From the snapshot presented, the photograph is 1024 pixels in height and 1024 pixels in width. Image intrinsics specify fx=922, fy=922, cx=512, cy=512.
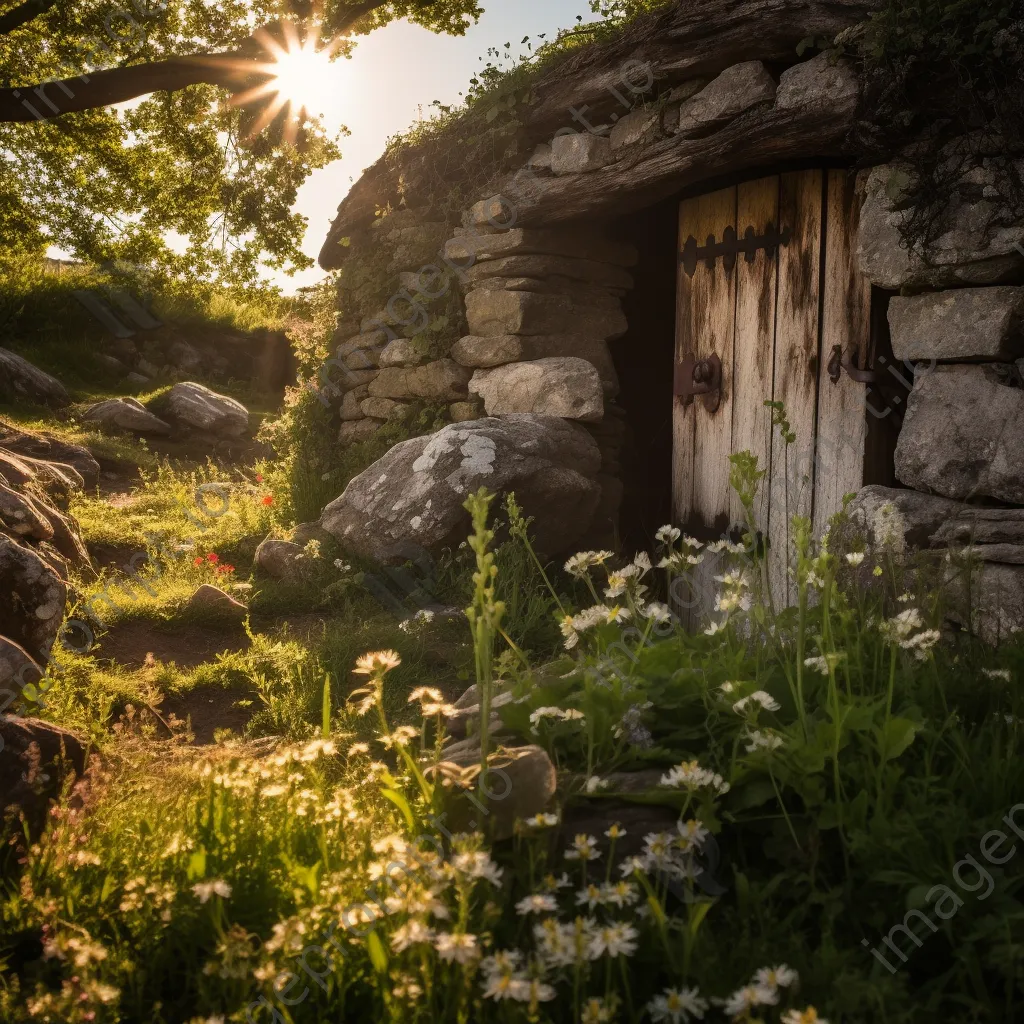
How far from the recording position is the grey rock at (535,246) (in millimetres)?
5906

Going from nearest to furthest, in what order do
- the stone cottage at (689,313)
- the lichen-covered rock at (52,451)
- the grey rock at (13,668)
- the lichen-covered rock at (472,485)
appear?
1. the grey rock at (13,668)
2. the stone cottage at (689,313)
3. the lichen-covered rock at (472,485)
4. the lichen-covered rock at (52,451)

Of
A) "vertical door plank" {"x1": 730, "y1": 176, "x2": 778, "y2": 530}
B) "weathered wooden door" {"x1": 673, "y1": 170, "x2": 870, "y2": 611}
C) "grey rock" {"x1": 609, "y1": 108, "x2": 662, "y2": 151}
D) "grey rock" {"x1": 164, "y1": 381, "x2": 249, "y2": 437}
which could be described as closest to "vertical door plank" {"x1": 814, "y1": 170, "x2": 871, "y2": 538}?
"weathered wooden door" {"x1": 673, "y1": 170, "x2": 870, "y2": 611}

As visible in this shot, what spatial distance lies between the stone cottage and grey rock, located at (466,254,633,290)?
0.02m

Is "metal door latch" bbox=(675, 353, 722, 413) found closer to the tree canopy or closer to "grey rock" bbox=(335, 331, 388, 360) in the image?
"grey rock" bbox=(335, 331, 388, 360)

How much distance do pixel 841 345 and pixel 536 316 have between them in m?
2.00

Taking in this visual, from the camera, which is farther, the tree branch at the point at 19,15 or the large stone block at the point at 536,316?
the tree branch at the point at 19,15

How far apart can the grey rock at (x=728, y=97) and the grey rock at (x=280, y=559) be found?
338 cm

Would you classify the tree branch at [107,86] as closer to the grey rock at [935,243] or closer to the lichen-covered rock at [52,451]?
the lichen-covered rock at [52,451]

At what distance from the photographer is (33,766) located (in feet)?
7.57

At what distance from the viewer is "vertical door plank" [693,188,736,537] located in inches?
211

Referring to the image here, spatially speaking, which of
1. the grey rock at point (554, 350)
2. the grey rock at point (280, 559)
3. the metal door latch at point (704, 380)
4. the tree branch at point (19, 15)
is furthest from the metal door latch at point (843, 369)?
the tree branch at point (19, 15)

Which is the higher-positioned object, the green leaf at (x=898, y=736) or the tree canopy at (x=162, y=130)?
the tree canopy at (x=162, y=130)

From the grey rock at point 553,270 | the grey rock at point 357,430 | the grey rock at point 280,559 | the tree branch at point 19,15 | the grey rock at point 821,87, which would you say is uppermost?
the tree branch at point 19,15

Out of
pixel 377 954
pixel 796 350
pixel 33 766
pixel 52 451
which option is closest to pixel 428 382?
pixel 796 350
